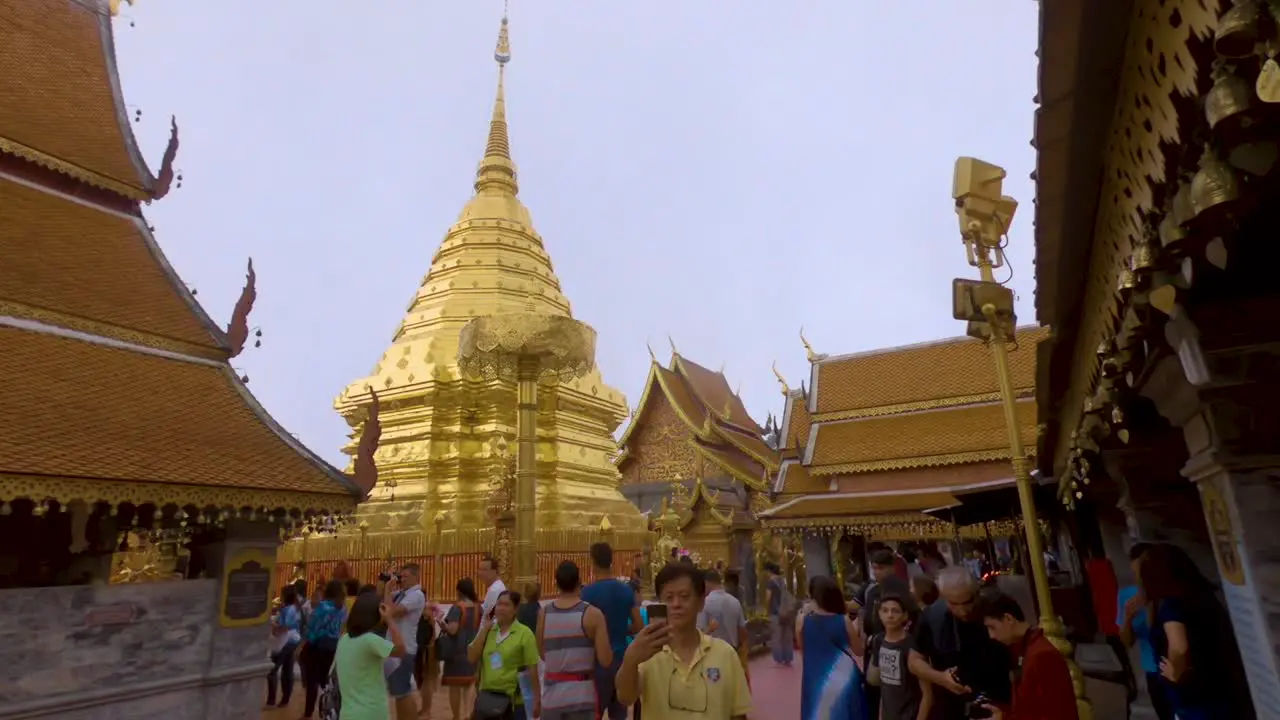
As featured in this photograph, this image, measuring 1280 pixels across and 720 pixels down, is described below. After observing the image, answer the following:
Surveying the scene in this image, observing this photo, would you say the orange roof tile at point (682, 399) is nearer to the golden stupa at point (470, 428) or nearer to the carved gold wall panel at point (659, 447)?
the carved gold wall panel at point (659, 447)

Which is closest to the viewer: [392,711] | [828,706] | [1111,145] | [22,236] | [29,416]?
[1111,145]

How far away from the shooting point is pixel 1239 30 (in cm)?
111

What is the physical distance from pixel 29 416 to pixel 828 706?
590 cm

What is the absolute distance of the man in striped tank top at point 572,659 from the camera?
13.2ft

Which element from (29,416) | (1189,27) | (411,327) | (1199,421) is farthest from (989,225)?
(411,327)

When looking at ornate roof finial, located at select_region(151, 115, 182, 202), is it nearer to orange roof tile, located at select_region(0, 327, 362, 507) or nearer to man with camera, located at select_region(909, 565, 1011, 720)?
orange roof tile, located at select_region(0, 327, 362, 507)

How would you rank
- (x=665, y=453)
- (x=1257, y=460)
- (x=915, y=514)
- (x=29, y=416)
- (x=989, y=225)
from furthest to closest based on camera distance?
(x=665, y=453) < (x=915, y=514) < (x=989, y=225) < (x=29, y=416) < (x=1257, y=460)

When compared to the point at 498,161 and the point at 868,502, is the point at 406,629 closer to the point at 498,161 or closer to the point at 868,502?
the point at 868,502

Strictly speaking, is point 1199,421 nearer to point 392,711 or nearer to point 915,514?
point 392,711

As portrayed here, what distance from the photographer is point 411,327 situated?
1923cm

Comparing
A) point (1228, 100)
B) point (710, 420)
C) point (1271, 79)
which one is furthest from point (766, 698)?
point (710, 420)

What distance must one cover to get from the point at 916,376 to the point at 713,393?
9861 mm

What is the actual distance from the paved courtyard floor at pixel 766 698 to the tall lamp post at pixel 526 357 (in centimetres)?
234

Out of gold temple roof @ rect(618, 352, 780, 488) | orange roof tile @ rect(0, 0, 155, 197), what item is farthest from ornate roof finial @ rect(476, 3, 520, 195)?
orange roof tile @ rect(0, 0, 155, 197)
